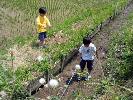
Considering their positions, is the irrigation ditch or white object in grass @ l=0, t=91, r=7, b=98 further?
the irrigation ditch

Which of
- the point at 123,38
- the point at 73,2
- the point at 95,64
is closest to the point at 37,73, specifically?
the point at 95,64

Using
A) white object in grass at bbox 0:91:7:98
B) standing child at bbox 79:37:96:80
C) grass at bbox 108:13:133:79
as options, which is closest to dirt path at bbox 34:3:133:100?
grass at bbox 108:13:133:79

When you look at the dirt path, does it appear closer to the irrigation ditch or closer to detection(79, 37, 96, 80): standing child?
the irrigation ditch

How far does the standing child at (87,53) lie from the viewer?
39.3 feet

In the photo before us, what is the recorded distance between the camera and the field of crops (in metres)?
12.2

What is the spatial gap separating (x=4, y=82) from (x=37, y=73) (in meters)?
2.63

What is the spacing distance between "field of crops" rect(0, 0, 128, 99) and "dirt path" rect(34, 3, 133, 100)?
381mm

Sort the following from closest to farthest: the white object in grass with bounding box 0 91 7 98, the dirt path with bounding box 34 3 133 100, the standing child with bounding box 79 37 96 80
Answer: the white object in grass with bounding box 0 91 7 98 → the dirt path with bounding box 34 3 133 100 → the standing child with bounding box 79 37 96 80

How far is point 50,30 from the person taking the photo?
15961 millimetres

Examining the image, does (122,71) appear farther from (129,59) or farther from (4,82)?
(4,82)

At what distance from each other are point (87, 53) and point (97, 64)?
4.24 feet

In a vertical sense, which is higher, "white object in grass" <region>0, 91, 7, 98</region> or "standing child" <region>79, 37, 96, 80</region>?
"standing child" <region>79, 37, 96, 80</region>

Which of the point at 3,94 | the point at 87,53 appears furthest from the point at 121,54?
the point at 3,94

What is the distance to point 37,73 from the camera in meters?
12.1
